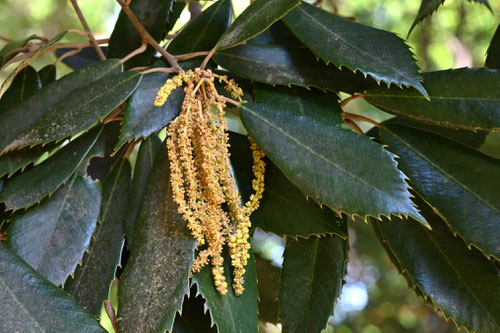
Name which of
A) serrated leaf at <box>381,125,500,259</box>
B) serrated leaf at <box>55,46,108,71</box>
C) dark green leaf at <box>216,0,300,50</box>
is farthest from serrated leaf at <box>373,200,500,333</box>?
serrated leaf at <box>55,46,108,71</box>

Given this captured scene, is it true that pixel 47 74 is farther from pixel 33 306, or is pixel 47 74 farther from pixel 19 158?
pixel 33 306

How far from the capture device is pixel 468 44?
2.49 meters

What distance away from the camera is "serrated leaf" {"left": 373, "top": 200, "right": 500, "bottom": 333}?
645 mm

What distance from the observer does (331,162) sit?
1.90 ft

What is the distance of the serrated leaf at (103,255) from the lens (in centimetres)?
67

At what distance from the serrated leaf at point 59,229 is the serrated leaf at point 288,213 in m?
0.20

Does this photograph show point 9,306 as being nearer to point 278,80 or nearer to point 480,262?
point 278,80

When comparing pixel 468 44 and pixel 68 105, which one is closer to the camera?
pixel 68 105

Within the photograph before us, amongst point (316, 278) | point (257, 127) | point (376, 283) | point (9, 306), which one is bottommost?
point (376, 283)

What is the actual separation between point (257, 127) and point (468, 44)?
217 centimetres

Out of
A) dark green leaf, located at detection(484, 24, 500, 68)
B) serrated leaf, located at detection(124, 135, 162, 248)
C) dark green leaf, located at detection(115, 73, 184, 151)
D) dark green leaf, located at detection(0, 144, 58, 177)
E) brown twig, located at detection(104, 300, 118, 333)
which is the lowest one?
brown twig, located at detection(104, 300, 118, 333)

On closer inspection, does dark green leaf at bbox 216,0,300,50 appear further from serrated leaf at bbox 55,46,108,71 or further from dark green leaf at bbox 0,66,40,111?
serrated leaf at bbox 55,46,108,71

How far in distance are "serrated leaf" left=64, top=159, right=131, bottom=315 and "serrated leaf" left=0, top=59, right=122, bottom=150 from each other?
13 cm

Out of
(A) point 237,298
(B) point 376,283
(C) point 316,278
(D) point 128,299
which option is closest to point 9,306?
(D) point 128,299
